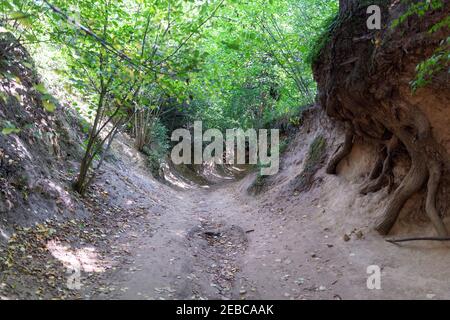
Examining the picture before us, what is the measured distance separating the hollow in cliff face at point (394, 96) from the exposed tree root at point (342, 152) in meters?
0.68

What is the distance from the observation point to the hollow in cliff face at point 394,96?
19.4 feet

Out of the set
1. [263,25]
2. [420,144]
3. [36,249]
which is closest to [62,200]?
[36,249]

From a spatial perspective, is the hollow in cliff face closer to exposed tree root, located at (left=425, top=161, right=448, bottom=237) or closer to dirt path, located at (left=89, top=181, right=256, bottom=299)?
exposed tree root, located at (left=425, top=161, right=448, bottom=237)

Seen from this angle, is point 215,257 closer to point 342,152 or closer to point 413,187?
point 413,187

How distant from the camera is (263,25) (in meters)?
13.6

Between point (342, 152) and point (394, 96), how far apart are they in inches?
112

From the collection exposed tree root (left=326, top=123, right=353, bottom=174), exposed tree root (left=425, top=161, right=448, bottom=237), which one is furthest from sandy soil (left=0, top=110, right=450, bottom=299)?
exposed tree root (left=425, top=161, right=448, bottom=237)

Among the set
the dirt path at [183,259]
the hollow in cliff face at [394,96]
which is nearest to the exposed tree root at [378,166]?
the hollow in cliff face at [394,96]

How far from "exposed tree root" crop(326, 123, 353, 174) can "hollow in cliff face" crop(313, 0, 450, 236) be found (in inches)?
27.0

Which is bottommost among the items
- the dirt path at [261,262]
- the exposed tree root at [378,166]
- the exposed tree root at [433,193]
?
the dirt path at [261,262]

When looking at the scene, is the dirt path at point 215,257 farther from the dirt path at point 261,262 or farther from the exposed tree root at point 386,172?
the exposed tree root at point 386,172

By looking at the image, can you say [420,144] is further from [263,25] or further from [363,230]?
[263,25]
